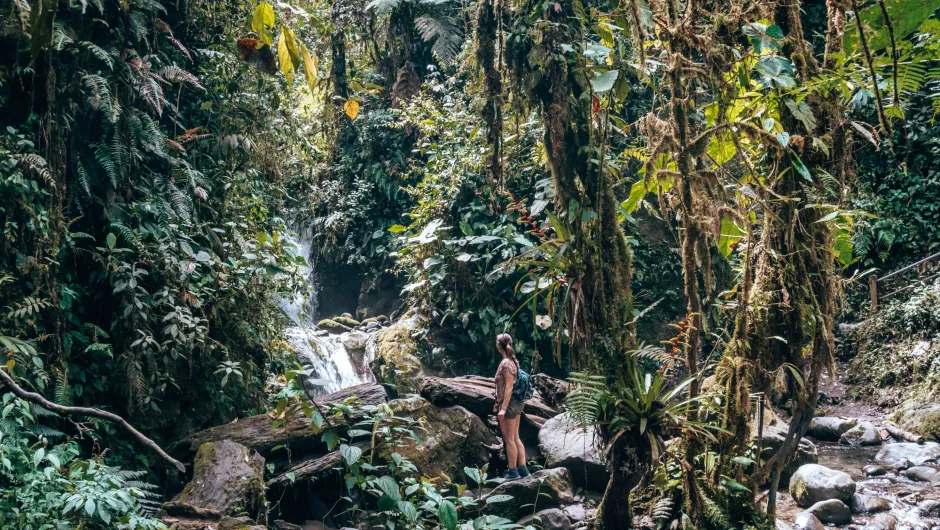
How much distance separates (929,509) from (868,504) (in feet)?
1.70

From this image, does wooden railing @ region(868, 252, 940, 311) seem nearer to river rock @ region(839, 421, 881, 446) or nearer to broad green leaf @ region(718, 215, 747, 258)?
river rock @ region(839, 421, 881, 446)

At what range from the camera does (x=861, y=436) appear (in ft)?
29.4

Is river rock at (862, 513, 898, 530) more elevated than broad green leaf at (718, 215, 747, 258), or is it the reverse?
broad green leaf at (718, 215, 747, 258)

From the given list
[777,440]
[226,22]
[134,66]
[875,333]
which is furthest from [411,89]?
[875,333]

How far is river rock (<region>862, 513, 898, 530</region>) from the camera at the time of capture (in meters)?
6.09

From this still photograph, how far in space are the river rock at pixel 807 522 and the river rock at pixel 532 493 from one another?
7.05ft

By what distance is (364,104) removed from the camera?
15.4 metres

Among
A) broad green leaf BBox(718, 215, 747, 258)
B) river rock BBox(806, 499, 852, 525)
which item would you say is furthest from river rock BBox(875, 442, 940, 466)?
broad green leaf BBox(718, 215, 747, 258)

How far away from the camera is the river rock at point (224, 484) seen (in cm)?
480

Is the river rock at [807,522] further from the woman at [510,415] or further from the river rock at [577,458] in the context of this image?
the woman at [510,415]

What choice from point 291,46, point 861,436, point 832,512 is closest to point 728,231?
point 291,46

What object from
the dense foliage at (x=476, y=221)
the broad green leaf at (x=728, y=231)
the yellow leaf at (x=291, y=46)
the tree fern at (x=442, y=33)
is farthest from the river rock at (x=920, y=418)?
the yellow leaf at (x=291, y=46)

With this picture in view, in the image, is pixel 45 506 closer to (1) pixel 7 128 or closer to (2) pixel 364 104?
(1) pixel 7 128

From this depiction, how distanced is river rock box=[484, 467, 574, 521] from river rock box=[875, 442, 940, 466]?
14.8ft
